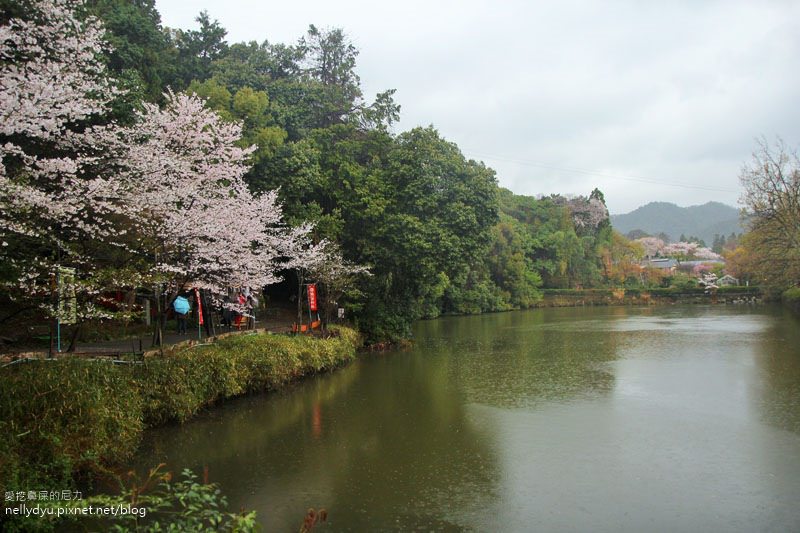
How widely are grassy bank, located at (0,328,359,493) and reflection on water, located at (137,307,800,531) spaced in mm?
532

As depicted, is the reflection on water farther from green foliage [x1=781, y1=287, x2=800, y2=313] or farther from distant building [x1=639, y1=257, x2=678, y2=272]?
distant building [x1=639, y1=257, x2=678, y2=272]

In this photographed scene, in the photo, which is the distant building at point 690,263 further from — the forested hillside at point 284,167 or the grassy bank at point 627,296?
the forested hillside at point 284,167

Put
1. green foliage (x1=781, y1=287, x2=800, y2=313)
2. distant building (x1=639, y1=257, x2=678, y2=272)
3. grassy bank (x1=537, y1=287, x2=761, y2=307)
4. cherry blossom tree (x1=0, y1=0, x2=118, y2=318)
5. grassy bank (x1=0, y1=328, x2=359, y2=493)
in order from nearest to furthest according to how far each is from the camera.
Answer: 1. grassy bank (x1=0, y1=328, x2=359, y2=493)
2. cherry blossom tree (x1=0, y1=0, x2=118, y2=318)
3. green foliage (x1=781, y1=287, x2=800, y2=313)
4. grassy bank (x1=537, y1=287, x2=761, y2=307)
5. distant building (x1=639, y1=257, x2=678, y2=272)

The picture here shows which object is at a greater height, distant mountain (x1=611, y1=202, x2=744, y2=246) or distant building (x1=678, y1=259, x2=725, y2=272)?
distant mountain (x1=611, y1=202, x2=744, y2=246)

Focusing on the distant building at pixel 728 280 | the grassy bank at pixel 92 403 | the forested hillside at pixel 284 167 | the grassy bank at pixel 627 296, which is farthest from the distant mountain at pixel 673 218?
the grassy bank at pixel 92 403

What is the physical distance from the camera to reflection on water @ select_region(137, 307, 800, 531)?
21.0ft

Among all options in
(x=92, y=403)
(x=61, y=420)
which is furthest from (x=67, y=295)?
(x=61, y=420)

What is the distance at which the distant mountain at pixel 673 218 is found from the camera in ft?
559

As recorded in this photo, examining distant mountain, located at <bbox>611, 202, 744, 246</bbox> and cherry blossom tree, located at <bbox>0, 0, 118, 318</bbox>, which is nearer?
cherry blossom tree, located at <bbox>0, 0, 118, 318</bbox>

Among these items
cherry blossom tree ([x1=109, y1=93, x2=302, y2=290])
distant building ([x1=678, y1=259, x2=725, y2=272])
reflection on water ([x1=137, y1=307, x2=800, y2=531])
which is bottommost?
reflection on water ([x1=137, y1=307, x2=800, y2=531])

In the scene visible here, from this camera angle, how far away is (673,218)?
180875 millimetres

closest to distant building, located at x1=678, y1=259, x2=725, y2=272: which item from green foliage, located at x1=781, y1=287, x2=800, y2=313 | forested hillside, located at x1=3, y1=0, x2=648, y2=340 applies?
green foliage, located at x1=781, y1=287, x2=800, y2=313

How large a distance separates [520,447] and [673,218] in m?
194

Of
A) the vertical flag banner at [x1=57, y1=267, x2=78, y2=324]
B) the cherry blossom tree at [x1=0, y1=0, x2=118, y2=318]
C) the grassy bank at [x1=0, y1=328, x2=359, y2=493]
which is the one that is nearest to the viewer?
the grassy bank at [x1=0, y1=328, x2=359, y2=493]
